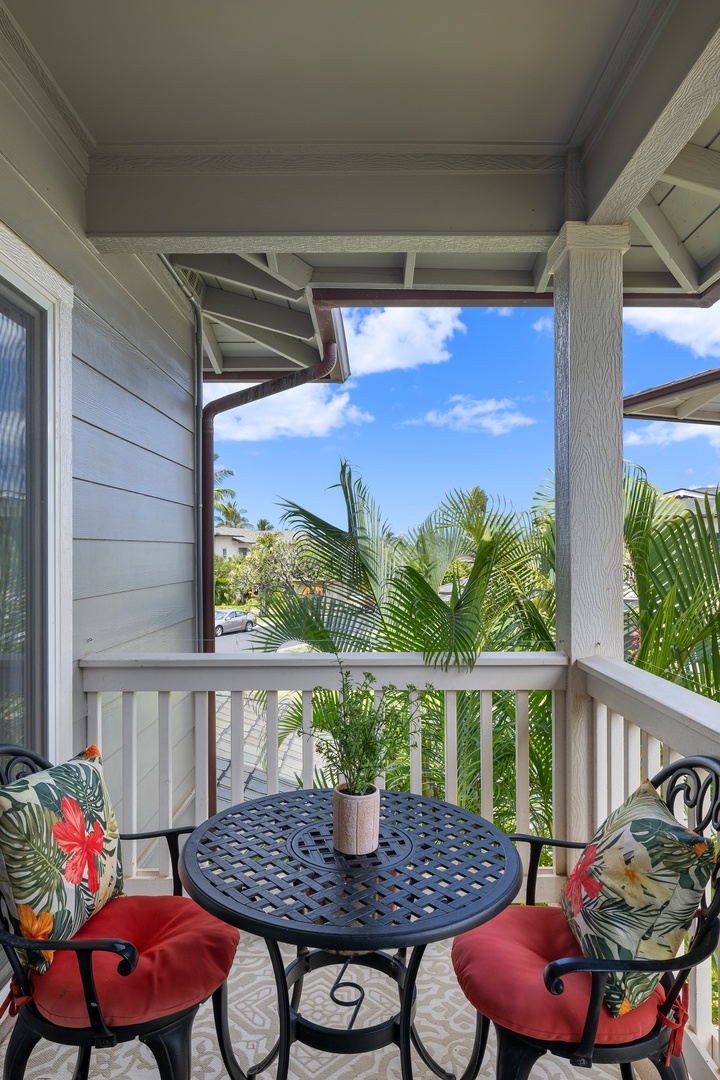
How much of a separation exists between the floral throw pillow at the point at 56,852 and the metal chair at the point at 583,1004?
2.55 feet

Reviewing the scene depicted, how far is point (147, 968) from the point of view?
1.22 m

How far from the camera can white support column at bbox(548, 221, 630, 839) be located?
2.13 m

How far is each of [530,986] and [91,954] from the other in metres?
0.78

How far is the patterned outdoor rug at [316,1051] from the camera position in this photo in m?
1.54

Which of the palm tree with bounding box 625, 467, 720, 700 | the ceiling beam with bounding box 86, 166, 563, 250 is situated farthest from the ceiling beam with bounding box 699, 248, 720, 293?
the palm tree with bounding box 625, 467, 720, 700

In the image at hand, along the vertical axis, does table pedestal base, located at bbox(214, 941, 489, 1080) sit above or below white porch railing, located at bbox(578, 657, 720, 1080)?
below

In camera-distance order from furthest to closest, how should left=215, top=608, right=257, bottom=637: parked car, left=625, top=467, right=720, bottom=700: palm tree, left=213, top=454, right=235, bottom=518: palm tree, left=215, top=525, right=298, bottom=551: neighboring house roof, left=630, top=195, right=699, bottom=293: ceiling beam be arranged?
left=213, top=454, right=235, bottom=518: palm tree → left=215, top=525, right=298, bottom=551: neighboring house roof → left=215, top=608, right=257, bottom=637: parked car → left=630, top=195, right=699, bottom=293: ceiling beam → left=625, top=467, right=720, bottom=700: palm tree

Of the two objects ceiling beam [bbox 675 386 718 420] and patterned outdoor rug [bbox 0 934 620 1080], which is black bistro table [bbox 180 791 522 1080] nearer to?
patterned outdoor rug [bbox 0 934 620 1080]

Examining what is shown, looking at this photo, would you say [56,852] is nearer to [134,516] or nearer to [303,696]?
[303,696]

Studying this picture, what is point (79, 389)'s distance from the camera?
2166mm

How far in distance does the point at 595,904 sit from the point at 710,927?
0.19 m

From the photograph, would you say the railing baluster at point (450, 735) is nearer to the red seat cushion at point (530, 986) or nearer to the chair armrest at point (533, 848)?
the chair armrest at point (533, 848)

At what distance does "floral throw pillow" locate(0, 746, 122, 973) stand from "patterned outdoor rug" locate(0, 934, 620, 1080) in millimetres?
491

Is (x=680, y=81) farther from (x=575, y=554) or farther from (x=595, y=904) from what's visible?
(x=595, y=904)
